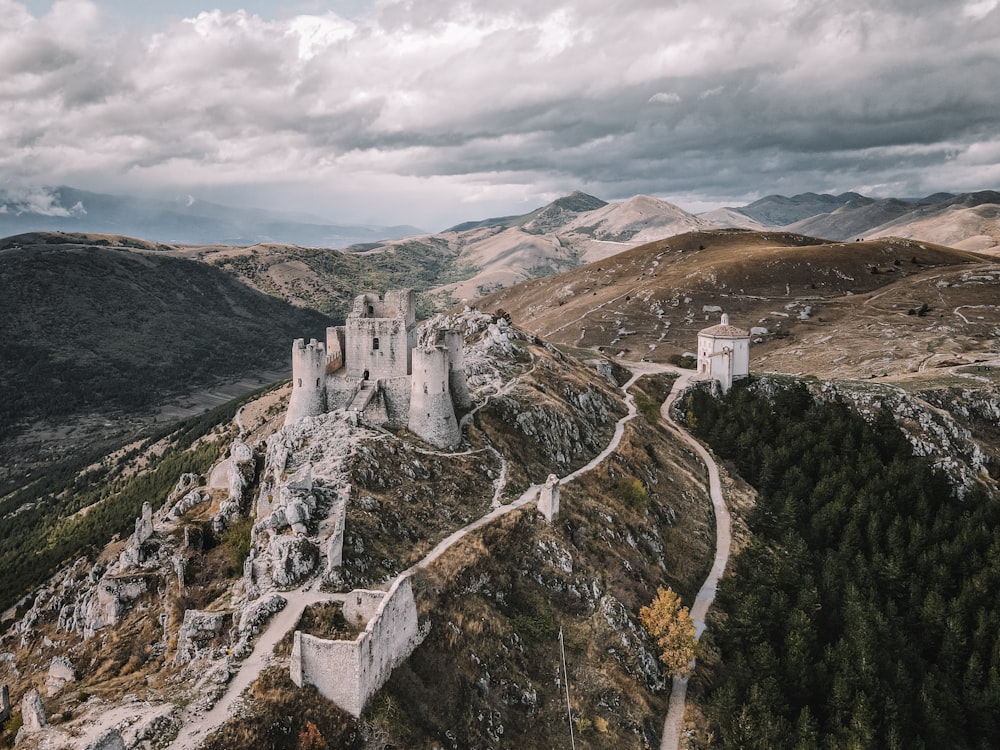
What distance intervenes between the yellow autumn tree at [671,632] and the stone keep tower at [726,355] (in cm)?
6390

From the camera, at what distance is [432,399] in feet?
195

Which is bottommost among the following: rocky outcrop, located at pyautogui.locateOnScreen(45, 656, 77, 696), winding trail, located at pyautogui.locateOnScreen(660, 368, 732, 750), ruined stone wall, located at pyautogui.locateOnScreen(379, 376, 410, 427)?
winding trail, located at pyautogui.locateOnScreen(660, 368, 732, 750)

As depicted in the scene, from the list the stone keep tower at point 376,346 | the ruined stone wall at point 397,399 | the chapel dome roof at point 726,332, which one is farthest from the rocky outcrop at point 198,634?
the chapel dome roof at point 726,332

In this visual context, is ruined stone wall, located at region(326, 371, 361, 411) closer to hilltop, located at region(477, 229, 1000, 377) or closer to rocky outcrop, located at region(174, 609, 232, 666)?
rocky outcrop, located at region(174, 609, 232, 666)

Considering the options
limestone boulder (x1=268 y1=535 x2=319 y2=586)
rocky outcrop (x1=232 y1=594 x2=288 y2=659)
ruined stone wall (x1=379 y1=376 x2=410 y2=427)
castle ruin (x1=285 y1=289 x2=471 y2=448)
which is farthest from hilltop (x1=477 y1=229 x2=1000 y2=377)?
rocky outcrop (x1=232 y1=594 x2=288 y2=659)

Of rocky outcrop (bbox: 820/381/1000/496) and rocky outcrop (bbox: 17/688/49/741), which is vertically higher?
rocky outcrop (bbox: 17/688/49/741)

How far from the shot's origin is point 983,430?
98188 millimetres

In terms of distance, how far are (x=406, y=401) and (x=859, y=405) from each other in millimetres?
73531

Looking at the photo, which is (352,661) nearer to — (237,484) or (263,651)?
(263,651)

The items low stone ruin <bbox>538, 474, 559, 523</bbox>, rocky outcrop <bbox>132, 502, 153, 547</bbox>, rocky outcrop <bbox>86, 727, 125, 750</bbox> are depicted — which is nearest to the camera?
rocky outcrop <bbox>86, 727, 125, 750</bbox>

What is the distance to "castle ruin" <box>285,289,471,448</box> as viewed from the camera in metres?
59.5

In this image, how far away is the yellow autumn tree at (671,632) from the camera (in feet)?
159

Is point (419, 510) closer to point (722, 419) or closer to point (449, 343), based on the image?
point (449, 343)

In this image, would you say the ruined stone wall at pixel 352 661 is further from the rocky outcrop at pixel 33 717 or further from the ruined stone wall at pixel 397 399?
the ruined stone wall at pixel 397 399
